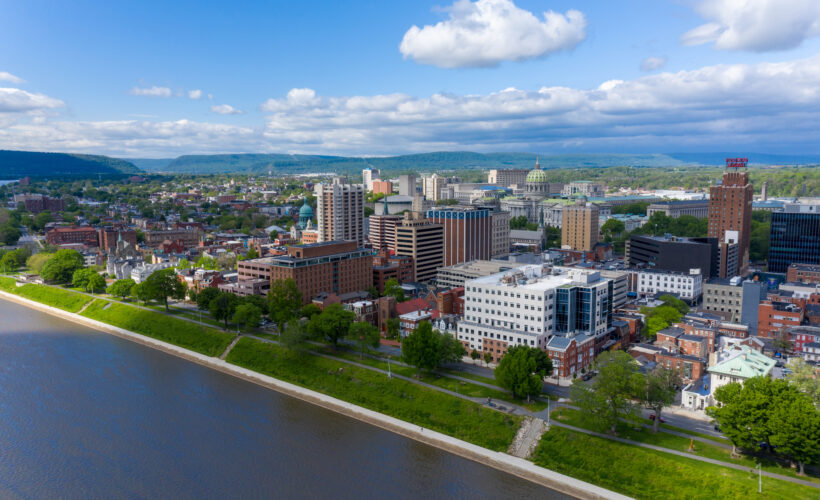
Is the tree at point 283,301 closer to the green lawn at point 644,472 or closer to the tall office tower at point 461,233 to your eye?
the green lawn at point 644,472

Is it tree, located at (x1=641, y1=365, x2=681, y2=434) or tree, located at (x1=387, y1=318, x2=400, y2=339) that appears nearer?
tree, located at (x1=641, y1=365, x2=681, y2=434)

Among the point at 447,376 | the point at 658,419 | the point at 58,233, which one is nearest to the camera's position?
the point at 658,419

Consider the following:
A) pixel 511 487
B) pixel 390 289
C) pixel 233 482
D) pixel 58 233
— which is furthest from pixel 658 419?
pixel 58 233

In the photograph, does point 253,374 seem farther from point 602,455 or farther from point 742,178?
point 742,178

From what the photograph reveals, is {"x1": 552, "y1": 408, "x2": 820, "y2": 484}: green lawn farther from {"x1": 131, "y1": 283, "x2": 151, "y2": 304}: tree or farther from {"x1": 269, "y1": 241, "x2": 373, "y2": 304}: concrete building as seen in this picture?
{"x1": 131, "y1": 283, "x2": 151, "y2": 304}: tree

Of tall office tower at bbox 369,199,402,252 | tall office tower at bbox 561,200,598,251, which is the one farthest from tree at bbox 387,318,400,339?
tall office tower at bbox 561,200,598,251

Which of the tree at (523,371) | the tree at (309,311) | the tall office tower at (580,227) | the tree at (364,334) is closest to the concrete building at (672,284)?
the tall office tower at (580,227)

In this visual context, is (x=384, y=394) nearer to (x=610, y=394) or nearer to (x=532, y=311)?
(x=532, y=311)

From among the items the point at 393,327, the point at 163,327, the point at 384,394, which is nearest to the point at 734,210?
the point at 393,327
